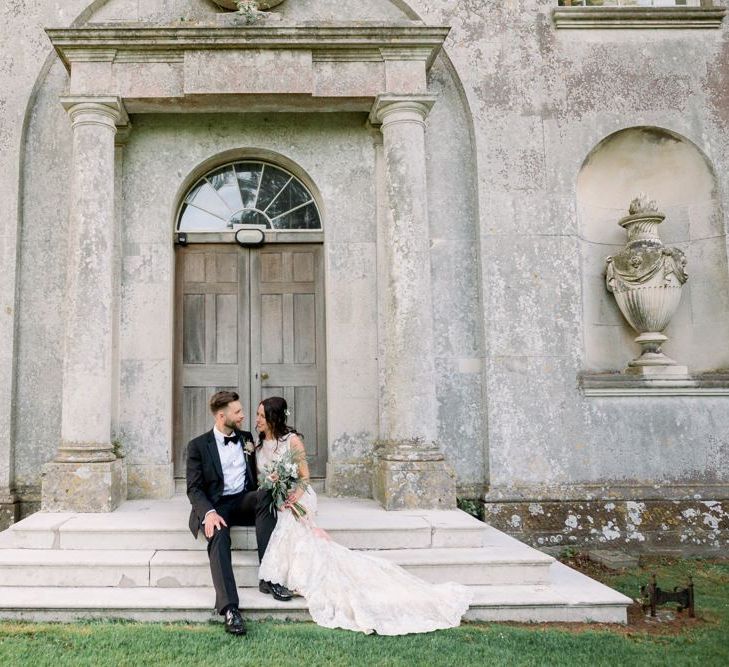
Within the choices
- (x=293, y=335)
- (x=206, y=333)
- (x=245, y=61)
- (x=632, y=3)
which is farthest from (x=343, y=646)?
(x=632, y=3)

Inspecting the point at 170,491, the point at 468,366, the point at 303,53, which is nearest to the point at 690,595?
the point at 468,366

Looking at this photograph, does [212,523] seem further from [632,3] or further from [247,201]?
[632,3]

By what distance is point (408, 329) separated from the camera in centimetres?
662

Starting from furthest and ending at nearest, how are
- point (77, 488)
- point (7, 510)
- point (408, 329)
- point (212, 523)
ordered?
point (7, 510), point (408, 329), point (77, 488), point (212, 523)

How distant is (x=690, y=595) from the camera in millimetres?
5059

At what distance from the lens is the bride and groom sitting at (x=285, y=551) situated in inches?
179

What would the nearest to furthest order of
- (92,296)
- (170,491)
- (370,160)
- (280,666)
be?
(280,666) → (92,296) → (170,491) → (370,160)

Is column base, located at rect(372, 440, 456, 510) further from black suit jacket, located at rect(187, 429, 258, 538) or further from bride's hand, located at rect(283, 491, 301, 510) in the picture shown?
black suit jacket, located at rect(187, 429, 258, 538)

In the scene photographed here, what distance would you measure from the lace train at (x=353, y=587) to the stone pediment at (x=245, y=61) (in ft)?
14.0

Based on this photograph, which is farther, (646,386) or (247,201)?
(247,201)

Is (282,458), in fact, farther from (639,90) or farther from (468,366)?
(639,90)

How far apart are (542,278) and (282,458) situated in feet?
12.2

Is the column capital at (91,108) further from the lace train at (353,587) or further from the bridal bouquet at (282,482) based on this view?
the lace train at (353,587)

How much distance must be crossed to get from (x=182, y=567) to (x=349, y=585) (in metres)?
1.33
